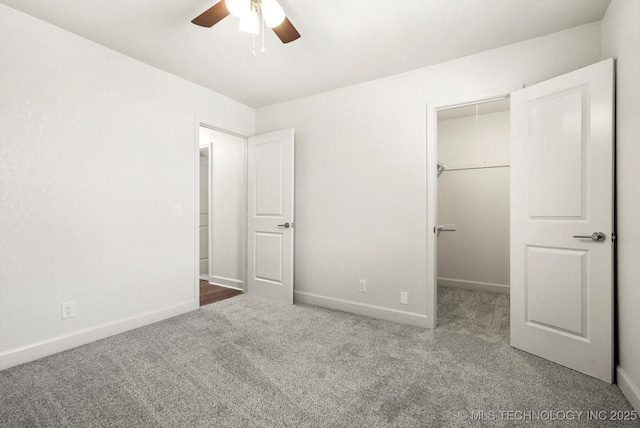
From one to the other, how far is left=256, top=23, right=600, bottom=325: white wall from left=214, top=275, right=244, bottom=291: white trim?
952mm

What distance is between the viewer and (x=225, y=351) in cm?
230

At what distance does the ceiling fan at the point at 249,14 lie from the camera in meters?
1.71

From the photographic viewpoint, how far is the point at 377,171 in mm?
3115

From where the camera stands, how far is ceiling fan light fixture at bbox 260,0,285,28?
171cm

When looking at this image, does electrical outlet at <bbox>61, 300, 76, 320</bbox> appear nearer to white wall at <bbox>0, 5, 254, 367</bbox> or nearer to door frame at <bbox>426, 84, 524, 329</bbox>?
white wall at <bbox>0, 5, 254, 367</bbox>

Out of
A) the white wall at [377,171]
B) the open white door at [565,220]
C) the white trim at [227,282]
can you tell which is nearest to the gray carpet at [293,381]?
the open white door at [565,220]

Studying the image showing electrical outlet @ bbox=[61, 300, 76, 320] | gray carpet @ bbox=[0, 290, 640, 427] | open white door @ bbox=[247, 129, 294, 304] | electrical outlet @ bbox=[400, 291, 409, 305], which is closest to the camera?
gray carpet @ bbox=[0, 290, 640, 427]

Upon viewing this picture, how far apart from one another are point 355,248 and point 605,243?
6.47 ft

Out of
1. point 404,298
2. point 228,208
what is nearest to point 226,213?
point 228,208

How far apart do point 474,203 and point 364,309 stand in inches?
92.8

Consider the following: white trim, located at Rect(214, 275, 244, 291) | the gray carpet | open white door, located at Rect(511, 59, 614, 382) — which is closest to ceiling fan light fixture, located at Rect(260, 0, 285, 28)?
open white door, located at Rect(511, 59, 614, 382)

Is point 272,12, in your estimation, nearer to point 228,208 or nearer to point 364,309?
Result: point 364,309

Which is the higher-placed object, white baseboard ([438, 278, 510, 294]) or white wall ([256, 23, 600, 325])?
white wall ([256, 23, 600, 325])

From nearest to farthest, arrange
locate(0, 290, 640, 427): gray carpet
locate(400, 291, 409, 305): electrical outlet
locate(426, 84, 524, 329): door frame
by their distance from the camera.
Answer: locate(0, 290, 640, 427): gray carpet, locate(426, 84, 524, 329): door frame, locate(400, 291, 409, 305): electrical outlet
